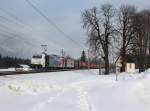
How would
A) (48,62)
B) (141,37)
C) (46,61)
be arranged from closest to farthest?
1. (141,37)
2. (46,61)
3. (48,62)

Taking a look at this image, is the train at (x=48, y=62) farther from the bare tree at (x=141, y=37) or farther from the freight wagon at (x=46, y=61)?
the bare tree at (x=141, y=37)

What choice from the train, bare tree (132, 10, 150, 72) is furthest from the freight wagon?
bare tree (132, 10, 150, 72)

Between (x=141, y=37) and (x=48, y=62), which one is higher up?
(x=141, y=37)

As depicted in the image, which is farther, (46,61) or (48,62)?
(48,62)

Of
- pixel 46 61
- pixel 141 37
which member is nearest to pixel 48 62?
pixel 46 61

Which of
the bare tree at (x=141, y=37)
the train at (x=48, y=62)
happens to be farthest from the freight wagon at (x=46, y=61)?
the bare tree at (x=141, y=37)

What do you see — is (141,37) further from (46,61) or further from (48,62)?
(48,62)

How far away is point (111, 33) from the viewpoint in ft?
258

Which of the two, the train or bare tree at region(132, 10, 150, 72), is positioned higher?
bare tree at region(132, 10, 150, 72)

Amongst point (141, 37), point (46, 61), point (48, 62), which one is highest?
point (141, 37)

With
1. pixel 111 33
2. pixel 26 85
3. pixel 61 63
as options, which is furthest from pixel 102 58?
pixel 26 85

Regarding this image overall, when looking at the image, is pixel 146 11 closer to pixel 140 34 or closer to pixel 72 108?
pixel 140 34

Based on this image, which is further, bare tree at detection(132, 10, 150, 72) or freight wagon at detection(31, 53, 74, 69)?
freight wagon at detection(31, 53, 74, 69)

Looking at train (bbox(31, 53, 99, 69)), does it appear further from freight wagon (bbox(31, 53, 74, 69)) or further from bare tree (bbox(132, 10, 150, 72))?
bare tree (bbox(132, 10, 150, 72))
